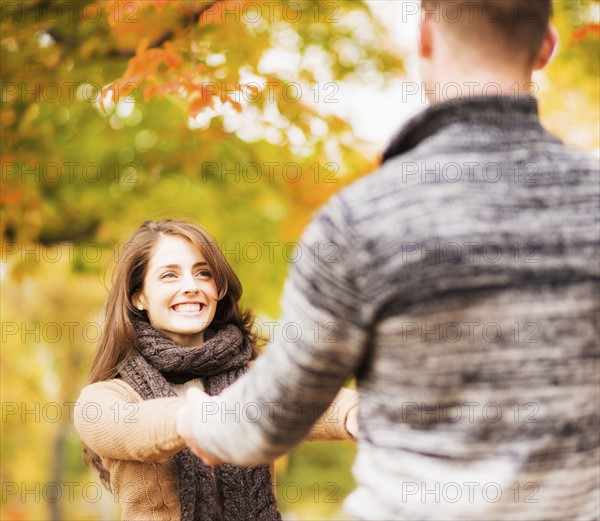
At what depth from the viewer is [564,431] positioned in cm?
142

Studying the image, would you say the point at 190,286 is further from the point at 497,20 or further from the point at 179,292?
the point at 497,20

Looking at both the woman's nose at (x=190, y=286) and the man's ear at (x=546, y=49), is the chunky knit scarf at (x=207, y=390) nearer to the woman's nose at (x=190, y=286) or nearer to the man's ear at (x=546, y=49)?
the woman's nose at (x=190, y=286)

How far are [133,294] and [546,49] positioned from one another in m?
1.79

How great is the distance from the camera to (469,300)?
1361mm

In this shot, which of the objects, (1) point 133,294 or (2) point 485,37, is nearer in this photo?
(2) point 485,37

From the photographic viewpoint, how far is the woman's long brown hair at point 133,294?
2.77m

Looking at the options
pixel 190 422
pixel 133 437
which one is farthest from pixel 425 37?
pixel 133 437

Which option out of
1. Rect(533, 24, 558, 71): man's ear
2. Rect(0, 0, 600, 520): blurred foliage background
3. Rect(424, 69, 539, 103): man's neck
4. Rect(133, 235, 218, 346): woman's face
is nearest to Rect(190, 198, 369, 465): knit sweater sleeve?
Rect(424, 69, 539, 103): man's neck

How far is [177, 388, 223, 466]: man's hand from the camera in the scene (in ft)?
5.77

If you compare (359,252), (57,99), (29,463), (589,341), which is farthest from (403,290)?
(29,463)

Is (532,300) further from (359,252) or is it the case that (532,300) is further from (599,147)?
(599,147)

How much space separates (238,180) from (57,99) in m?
1.67

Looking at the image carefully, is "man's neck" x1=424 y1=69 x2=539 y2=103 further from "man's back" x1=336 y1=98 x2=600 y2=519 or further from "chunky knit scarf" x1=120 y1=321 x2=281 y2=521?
"chunky knit scarf" x1=120 y1=321 x2=281 y2=521

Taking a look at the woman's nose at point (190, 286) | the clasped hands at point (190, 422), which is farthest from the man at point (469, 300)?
the woman's nose at point (190, 286)
